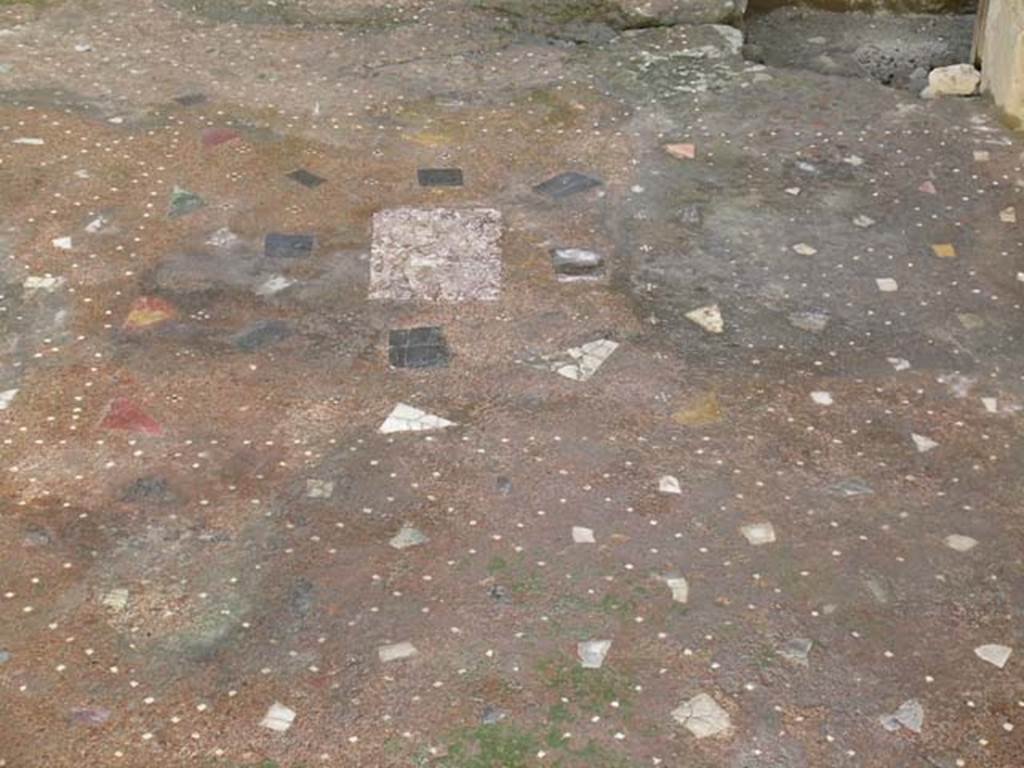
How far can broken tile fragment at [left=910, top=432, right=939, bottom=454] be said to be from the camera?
5.29m

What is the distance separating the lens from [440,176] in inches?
279

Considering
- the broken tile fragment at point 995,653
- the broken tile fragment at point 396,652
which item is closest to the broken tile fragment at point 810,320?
the broken tile fragment at point 995,653

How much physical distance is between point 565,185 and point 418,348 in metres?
1.61

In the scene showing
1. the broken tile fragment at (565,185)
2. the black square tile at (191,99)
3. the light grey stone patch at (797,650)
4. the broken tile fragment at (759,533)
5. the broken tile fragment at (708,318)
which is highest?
the black square tile at (191,99)

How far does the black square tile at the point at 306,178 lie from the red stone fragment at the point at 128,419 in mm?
1907

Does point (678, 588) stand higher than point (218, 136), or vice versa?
point (218, 136)

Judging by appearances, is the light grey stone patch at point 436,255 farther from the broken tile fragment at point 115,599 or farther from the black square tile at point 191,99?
the broken tile fragment at point 115,599

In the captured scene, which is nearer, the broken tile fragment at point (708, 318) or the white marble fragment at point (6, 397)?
the white marble fragment at point (6, 397)

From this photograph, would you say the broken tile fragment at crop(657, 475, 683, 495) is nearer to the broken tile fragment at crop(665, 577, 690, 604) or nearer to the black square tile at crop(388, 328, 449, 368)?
the broken tile fragment at crop(665, 577, 690, 604)

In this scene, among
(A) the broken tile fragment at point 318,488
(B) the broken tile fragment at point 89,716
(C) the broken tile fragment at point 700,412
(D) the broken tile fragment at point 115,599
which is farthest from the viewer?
(C) the broken tile fragment at point 700,412

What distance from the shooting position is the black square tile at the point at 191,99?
304 inches

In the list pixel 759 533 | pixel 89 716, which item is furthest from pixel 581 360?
pixel 89 716

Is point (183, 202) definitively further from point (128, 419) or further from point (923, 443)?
point (923, 443)

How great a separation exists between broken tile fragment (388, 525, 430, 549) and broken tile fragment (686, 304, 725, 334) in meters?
1.74
